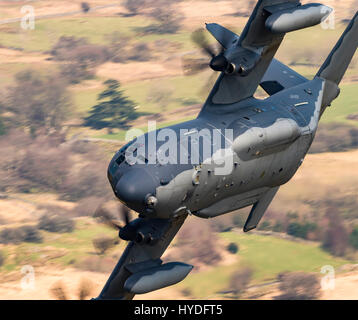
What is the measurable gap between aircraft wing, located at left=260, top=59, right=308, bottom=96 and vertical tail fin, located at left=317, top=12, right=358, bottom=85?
143 centimetres

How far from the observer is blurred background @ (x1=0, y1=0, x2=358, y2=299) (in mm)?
97562

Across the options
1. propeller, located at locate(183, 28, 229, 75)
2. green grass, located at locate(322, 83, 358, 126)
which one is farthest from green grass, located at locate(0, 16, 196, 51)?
propeller, located at locate(183, 28, 229, 75)

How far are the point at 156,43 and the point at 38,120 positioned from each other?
1023 inches

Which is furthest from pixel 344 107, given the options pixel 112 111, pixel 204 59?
pixel 204 59

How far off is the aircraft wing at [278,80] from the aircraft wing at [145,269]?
351 inches

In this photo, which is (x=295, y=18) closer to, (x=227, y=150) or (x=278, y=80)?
(x=227, y=150)

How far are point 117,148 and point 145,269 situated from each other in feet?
256

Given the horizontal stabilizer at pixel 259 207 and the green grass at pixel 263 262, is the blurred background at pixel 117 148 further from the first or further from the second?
the horizontal stabilizer at pixel 259 207

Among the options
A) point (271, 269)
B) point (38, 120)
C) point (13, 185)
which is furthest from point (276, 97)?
point (38, 120)

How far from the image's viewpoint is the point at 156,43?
150 m

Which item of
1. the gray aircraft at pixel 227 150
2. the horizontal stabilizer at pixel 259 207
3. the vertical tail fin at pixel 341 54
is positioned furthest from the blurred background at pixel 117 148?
the vertical tail fin at pixel 341 54

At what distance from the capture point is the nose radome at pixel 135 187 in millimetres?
38281

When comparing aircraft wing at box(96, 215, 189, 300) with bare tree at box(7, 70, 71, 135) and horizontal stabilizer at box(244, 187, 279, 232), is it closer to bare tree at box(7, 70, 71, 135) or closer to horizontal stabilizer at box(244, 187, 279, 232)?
horizontal stabilizer at box(244, 187, 279, 232)

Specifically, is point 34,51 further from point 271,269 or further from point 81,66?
point 271,269
